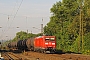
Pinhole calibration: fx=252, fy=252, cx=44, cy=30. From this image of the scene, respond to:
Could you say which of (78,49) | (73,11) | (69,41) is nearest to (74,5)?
(73,11)

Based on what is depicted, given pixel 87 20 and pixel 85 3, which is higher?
pixel 85 3

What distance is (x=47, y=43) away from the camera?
137 ft

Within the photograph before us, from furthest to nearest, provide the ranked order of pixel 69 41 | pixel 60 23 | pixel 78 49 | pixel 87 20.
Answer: pixel 60 23, pixel 69 41, pixel 87 20, pixel 78 49

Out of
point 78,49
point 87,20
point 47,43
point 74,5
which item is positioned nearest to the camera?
point 47,43

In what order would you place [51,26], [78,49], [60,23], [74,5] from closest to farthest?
[78,49] → [74,5] → [60,23] → [51,26]

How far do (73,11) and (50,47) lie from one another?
34793 millimetres

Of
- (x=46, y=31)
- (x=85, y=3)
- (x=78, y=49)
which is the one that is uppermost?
(x=85, y=3)

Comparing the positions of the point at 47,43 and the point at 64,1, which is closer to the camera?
the point at 47,43

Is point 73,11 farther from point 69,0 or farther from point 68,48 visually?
point 68,48

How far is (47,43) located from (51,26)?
45043mm

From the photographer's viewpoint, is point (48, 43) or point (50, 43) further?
point (50, 43)

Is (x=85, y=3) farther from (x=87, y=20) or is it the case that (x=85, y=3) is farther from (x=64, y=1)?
(x=64, y=1)

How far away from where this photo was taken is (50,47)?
4203 centimetres

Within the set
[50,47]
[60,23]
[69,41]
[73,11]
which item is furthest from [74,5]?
[50,47]
